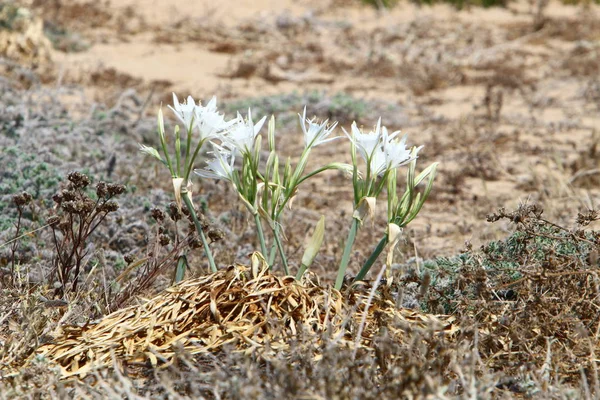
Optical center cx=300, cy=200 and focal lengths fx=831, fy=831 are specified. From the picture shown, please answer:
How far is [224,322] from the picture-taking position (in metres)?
2.51

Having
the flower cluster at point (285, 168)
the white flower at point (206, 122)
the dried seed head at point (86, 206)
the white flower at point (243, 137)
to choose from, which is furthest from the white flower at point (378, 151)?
the dried seed head at point (86, 206)

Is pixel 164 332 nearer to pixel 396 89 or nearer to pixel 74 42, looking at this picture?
pixel 396 89

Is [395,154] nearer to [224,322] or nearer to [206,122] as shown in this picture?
[206,122]

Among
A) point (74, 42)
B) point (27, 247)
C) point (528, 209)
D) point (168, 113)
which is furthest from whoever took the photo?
point (74, 42)

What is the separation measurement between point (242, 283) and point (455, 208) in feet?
11.1

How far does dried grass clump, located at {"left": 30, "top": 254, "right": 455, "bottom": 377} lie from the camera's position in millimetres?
2422

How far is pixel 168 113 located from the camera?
803 cm

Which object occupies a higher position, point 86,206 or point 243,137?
point 243,137

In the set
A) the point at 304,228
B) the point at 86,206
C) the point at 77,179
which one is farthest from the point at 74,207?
the point at 304,228

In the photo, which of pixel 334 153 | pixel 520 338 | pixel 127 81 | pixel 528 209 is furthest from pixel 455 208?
pixel 127 81

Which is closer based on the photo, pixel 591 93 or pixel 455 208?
pixel 455 208

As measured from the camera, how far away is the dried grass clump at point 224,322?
2.42 meters

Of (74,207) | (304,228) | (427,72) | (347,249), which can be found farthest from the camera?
(427,72)

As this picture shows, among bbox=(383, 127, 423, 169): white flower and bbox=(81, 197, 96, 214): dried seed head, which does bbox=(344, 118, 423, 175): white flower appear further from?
bbox=(81, 197, 96, 214): dried seed head
